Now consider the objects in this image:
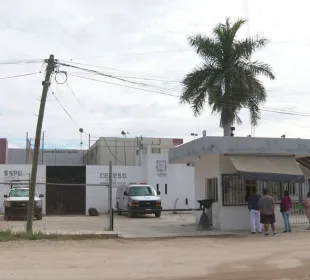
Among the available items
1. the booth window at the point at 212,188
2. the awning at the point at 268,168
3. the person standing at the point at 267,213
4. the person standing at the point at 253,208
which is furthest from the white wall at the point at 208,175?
the person standing at the point at 267,213

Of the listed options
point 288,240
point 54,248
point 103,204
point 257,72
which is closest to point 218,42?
point 257,72

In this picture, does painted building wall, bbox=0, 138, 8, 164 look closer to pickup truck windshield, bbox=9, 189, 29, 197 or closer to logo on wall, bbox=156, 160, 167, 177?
pickup truck windshield, bbox=9, 189, 29, 197

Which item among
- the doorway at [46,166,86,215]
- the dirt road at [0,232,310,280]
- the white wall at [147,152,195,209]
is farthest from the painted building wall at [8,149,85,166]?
the dirt road at [0,232,310,280]

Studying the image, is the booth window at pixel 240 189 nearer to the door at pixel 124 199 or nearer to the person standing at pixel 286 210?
the person standing at pixel 286 210

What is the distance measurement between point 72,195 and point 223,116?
37.2 feet

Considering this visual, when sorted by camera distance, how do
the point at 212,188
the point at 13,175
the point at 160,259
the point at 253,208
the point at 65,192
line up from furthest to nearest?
the point at 65,192, the point at 13,175, the point at 212,188, the point at 253,208, the point at 160,259

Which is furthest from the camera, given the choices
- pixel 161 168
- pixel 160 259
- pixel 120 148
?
pixel 120 148

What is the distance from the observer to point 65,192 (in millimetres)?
31547

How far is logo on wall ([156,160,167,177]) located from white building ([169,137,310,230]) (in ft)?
42.3

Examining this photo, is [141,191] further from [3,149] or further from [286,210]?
[3,149]

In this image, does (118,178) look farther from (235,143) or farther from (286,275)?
(286,275)

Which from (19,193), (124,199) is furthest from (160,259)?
(124,199)

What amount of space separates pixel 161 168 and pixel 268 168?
1543 centimetres

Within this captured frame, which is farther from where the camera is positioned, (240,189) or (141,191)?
(141,191)
